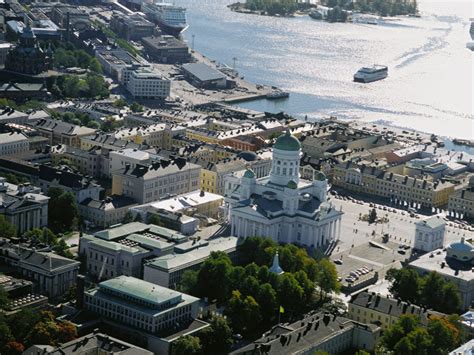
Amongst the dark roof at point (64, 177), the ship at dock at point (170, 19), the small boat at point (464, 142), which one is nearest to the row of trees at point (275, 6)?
the ship at dock at point (170, 19)

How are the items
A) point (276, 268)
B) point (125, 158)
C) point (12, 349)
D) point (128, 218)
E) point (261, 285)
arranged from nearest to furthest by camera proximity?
point (12, 349) < point (261, 285) < point (276, 268) < point (128, 218) < point (125, 158)

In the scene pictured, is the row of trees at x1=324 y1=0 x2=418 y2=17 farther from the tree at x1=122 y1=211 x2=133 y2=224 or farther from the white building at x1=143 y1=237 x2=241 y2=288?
the white building at x1=143 y1=237 x2=241 y2=288

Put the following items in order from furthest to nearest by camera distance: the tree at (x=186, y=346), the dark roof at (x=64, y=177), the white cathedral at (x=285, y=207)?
the dark roof at (x=64, y=177) < the white cathedral at (x=285, y=207) < the tree at (x=186, y=346)

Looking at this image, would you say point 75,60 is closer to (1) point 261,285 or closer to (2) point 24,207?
(2) point 24,207

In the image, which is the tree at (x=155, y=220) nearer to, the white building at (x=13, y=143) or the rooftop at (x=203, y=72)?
the white building at (x=13, y=143)

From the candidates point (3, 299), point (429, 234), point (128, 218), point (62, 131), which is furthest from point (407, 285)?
point (62, 131)
